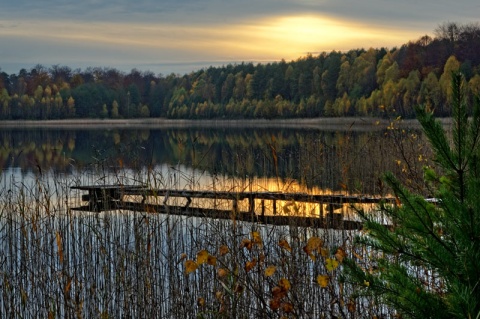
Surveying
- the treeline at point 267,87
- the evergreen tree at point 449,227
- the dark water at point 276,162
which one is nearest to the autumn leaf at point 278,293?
the dark water at point 276,162

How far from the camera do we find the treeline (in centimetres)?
7781

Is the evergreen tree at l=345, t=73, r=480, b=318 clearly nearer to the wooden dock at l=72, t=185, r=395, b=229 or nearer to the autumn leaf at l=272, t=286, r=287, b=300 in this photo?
the autumn leaf at l=272, t=286, r=287, b=300

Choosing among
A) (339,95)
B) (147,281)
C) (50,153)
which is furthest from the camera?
(339,95)

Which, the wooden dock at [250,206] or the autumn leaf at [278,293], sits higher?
the autumn leaf at [278,293]

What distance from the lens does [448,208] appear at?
7.55 feet

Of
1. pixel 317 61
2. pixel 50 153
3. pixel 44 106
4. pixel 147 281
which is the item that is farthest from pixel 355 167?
pixel 44 106

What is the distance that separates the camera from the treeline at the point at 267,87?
77812 millimetres

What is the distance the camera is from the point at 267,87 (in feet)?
370

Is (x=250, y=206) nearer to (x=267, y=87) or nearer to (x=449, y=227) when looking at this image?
(x=449, y=227)

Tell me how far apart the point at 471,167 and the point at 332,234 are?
5211 millimetres

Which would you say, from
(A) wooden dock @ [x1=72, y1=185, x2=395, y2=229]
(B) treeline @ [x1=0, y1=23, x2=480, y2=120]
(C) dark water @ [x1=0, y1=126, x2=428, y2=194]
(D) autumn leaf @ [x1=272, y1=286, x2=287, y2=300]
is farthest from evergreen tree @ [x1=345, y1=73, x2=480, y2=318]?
(B) treeline @ [x1=0, y1=23, x2=480, y2=120]

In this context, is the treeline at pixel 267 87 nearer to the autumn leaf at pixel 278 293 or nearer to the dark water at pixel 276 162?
the dark water at pixel 276 162

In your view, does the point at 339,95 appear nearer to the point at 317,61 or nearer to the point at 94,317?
the point at 317,61

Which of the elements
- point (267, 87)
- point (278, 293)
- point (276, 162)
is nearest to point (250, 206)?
point (276, 162)
